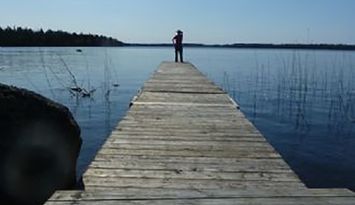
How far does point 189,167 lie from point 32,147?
6.30 feet

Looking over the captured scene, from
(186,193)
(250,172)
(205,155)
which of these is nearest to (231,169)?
(250,172)

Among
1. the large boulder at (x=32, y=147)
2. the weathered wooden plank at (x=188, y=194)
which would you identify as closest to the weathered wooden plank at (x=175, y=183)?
the weathered wooden plank at (x=188, y=194)

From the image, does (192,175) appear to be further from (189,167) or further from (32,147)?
(32,147)

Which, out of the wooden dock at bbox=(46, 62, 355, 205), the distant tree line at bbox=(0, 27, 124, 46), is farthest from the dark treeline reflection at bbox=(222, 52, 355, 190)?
the distant tree line at bbox=(0, 27, 124, 46)

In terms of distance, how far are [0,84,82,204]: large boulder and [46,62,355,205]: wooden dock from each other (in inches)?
24.0

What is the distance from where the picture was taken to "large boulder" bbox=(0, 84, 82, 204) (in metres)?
5.24

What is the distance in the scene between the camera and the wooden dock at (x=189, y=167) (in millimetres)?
3387

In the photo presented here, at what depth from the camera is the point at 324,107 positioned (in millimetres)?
17688

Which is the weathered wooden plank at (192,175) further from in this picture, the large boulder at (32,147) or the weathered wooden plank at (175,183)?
the large boulder at (32,147)

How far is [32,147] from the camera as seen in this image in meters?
5.44

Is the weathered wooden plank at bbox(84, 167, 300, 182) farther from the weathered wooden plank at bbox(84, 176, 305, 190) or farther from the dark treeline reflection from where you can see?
the dark treeline reflection

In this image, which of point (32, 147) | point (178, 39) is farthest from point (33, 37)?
point (32, 147)

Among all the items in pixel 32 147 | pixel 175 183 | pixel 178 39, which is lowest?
pixel 175 183

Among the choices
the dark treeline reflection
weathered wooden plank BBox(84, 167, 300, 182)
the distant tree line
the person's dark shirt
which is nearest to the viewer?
weathered wooden plank BBox(84, 167, 300, 182)
